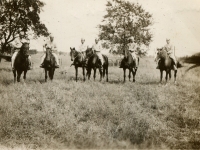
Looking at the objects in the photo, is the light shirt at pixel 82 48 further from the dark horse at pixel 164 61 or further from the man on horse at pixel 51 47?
the dark horse at pixel 164 61

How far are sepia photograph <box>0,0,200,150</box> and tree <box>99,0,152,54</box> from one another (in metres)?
0.02

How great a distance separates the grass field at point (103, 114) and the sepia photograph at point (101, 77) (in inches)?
0.5

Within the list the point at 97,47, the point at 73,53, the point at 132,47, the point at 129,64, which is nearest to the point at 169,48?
the point at 132,47

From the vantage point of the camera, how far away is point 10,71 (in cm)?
456

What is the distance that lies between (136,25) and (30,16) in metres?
1.66

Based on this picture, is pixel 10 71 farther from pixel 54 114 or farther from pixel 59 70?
pixel 54 114

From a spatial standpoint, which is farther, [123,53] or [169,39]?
[123,53]

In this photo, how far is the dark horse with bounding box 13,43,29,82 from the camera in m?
4.59

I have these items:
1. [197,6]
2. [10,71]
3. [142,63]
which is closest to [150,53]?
[142,63]

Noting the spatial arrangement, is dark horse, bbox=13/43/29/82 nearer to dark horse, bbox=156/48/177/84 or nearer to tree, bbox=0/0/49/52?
tree, bbox=0/0/49/52

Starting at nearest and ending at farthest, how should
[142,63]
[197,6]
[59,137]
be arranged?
[59,137] → [197,6] → [142,63]

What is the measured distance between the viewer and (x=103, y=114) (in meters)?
4.08

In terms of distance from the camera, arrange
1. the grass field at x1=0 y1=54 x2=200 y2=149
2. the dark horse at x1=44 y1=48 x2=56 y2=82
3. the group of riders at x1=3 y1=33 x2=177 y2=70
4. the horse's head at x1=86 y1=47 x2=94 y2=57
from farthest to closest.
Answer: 1. the horse's head at x1=86 y1=47 x2=94 y2=57
2. the dark horse at x1=44 y1=48 x2=56 y2=82
3. the group of riders at x1=3 y1=33 x2=177 y2=70
4. the grass field at x1=0 y1=54 x2=200 y2=149

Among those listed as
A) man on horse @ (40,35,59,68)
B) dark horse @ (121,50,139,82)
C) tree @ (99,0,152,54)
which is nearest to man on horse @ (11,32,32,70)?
man on horse @ (40,35,59,68)
